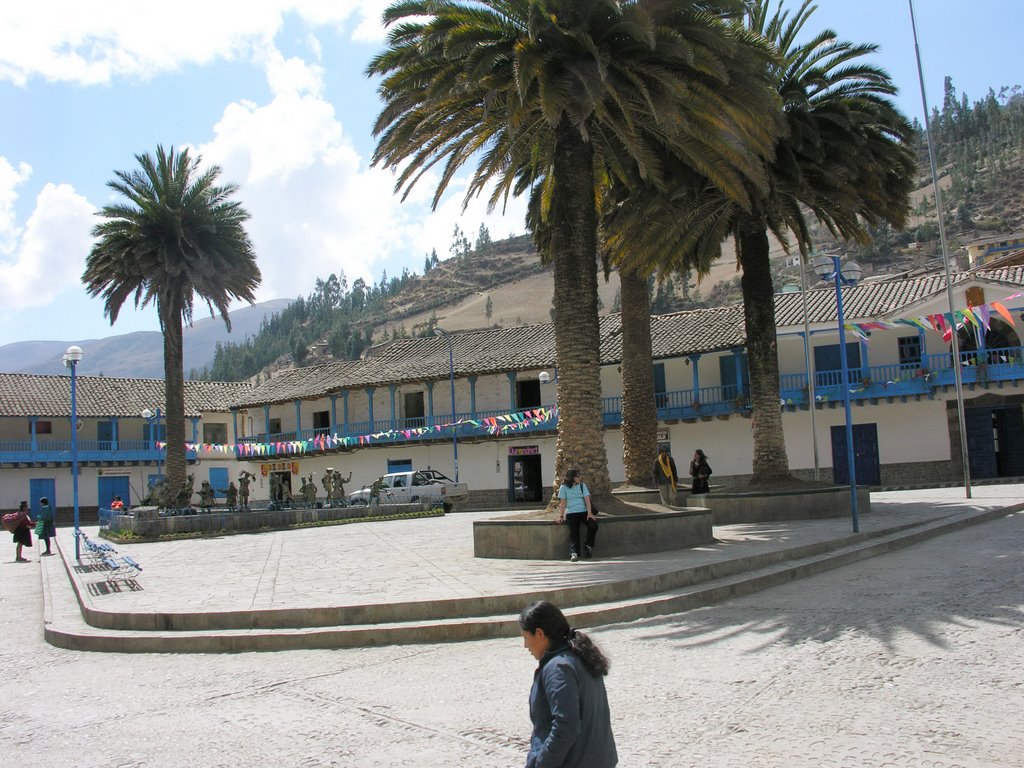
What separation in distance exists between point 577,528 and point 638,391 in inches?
351

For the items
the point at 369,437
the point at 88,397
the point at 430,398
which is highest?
the point at 88,397

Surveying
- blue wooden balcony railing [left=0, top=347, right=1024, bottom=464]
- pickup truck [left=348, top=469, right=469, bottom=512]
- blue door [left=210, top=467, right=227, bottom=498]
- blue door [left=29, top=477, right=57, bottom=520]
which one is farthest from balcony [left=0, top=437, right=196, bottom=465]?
pickup truck [left=348, top=469, right=469, bottom=512]

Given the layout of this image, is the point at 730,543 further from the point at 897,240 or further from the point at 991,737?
the point at 897,240

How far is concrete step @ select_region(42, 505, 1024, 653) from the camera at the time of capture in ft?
29.3

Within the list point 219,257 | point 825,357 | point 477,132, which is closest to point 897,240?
point 825,357

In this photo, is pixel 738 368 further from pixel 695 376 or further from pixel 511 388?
pixel 511 388

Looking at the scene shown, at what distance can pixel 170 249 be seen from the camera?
3225cm

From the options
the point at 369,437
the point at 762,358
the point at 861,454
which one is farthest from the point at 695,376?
the point at 762,358

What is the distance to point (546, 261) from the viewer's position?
21562mm

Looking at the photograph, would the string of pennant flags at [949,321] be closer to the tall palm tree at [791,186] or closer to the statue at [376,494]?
the tall palm tree at [791,186]

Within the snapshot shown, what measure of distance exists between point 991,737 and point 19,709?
7.02 metres

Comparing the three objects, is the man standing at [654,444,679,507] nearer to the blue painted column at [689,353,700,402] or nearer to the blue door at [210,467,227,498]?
the blue painted column at [689,353,700,402]

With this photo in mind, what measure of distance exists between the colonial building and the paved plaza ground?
80.3ft

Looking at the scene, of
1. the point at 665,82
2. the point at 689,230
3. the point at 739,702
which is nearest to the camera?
the point at 739,702
